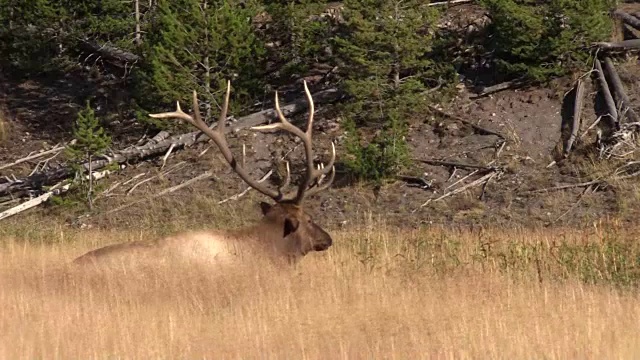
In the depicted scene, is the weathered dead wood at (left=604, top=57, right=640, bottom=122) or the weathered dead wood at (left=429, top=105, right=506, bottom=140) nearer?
the weathered dead wood at (left=604, top=57, right=640, bottom=122)

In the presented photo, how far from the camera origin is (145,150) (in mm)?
19250

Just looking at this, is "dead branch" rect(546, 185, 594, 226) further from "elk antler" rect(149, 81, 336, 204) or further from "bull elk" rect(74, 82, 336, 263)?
"elk antler" rect(149, 81, 336, 204)

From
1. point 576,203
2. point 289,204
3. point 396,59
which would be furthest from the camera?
point 396,59

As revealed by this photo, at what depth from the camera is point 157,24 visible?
67.9 ft

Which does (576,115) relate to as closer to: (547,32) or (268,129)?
(547,32)

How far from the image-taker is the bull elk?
9.34m

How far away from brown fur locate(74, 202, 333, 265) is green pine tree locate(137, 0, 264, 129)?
861 centimetres

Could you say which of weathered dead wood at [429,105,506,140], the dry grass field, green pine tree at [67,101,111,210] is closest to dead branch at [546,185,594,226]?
weathered dead wood at [429,105,506,140]

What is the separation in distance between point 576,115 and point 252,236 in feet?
32.0

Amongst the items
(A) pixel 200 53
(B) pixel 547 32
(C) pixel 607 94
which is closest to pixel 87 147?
(A) pixel 200 53

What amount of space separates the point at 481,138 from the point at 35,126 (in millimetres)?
10080

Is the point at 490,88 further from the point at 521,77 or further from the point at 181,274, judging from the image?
the point at 181,274

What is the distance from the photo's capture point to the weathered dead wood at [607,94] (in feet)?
58.3

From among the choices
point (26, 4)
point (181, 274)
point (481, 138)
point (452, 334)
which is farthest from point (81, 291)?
point (26, 4)
